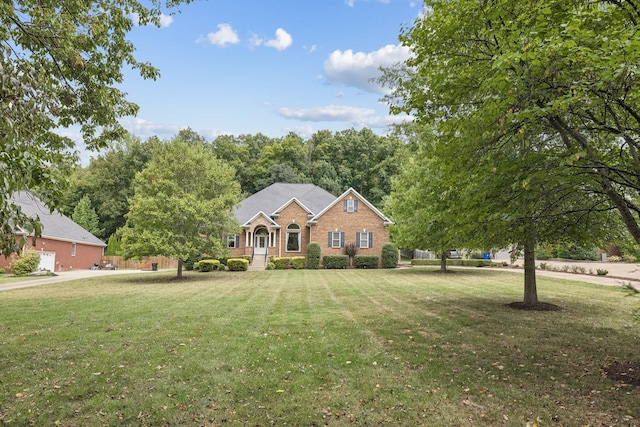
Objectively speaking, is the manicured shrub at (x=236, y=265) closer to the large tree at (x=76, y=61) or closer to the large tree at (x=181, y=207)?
the large tree at (x=181, y=207)

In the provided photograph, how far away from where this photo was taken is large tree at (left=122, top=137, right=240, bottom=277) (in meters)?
20.5

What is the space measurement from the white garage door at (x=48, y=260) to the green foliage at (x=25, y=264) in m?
3.83

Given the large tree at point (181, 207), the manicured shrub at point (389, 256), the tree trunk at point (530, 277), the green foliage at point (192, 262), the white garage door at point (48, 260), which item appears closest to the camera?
the tree trunk at point (530, 277)

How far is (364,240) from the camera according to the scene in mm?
33094

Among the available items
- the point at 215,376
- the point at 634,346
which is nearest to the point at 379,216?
the point at 634,346

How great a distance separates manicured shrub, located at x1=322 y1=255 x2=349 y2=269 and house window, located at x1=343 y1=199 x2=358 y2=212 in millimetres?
4187

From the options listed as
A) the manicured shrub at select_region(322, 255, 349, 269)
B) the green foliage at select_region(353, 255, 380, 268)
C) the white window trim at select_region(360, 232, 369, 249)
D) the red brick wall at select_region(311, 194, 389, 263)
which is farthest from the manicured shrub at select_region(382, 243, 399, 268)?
the manicured shrub at select_region(322, 255, 349, 269)

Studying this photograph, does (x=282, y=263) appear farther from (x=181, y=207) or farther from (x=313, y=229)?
(x=181, y=207)

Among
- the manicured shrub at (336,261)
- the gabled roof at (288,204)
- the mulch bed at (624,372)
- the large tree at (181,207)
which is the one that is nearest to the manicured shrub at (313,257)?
the manicured shrub at (336,261)

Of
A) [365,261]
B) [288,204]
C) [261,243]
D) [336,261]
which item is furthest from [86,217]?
[365,261]

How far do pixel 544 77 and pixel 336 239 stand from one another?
2815 cm

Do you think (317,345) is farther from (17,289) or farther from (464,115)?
(17,289)

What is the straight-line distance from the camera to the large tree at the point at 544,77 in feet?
15.0

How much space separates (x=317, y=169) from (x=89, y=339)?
2041 inches
